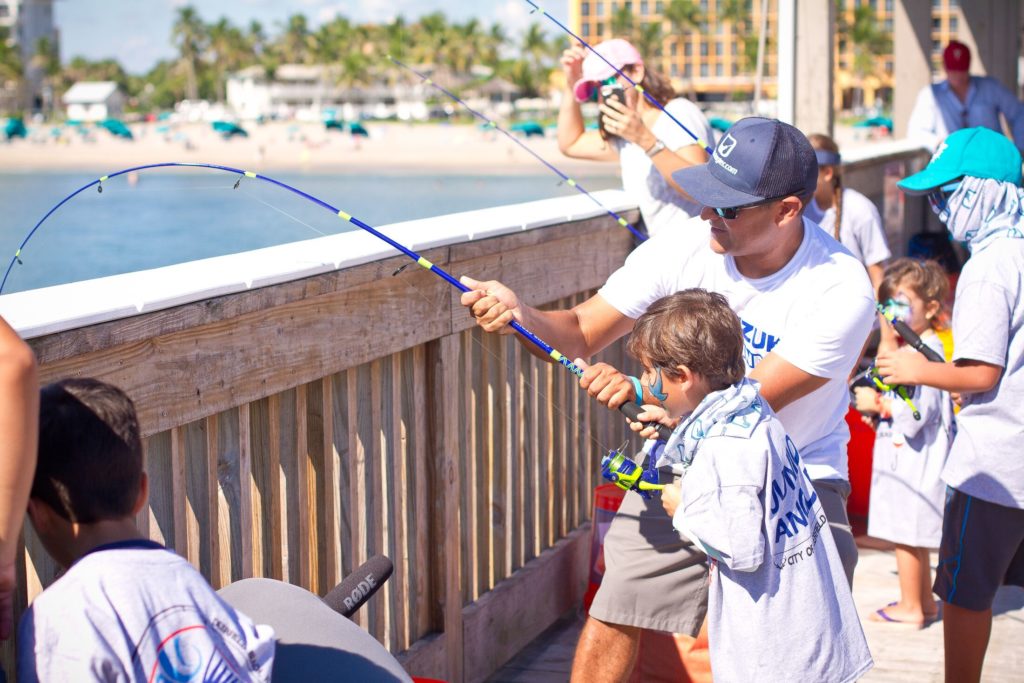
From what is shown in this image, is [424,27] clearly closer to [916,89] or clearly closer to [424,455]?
[916,89]

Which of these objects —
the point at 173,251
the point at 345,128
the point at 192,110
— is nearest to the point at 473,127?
the point at 345,128

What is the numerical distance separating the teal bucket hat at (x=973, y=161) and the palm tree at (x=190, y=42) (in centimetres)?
16367

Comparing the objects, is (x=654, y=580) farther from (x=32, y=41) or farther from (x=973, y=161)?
(x=32, y=41)

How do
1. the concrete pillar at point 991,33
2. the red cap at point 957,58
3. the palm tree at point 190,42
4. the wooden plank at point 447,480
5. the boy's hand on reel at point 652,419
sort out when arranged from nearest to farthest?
the boy's hand on reel at point 652,419, the wooden plank at point 447,480, the red cap at point 957,58, the concrete pillar at point 991,33, the palm tree at point 190,42

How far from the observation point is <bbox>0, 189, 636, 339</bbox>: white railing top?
2.18 metres

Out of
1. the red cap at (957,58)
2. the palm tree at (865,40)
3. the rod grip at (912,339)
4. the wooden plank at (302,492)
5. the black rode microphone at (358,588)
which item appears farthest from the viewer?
the palm tree at (865,40)

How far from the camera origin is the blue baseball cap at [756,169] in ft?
9.93

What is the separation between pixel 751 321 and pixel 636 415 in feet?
1.44

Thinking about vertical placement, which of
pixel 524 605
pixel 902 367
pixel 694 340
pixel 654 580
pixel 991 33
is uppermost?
pixel 991 33

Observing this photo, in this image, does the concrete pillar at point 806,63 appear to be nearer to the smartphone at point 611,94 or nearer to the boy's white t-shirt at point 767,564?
the smartphone at point 611,94

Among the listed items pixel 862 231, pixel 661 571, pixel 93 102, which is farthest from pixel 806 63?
pixel 93 102

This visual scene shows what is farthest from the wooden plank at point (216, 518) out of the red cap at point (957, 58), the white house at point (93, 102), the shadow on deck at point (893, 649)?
the white house at point (93, 102)

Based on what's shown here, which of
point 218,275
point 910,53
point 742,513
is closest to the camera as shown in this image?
point 742,513

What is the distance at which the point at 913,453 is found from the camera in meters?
4.63
